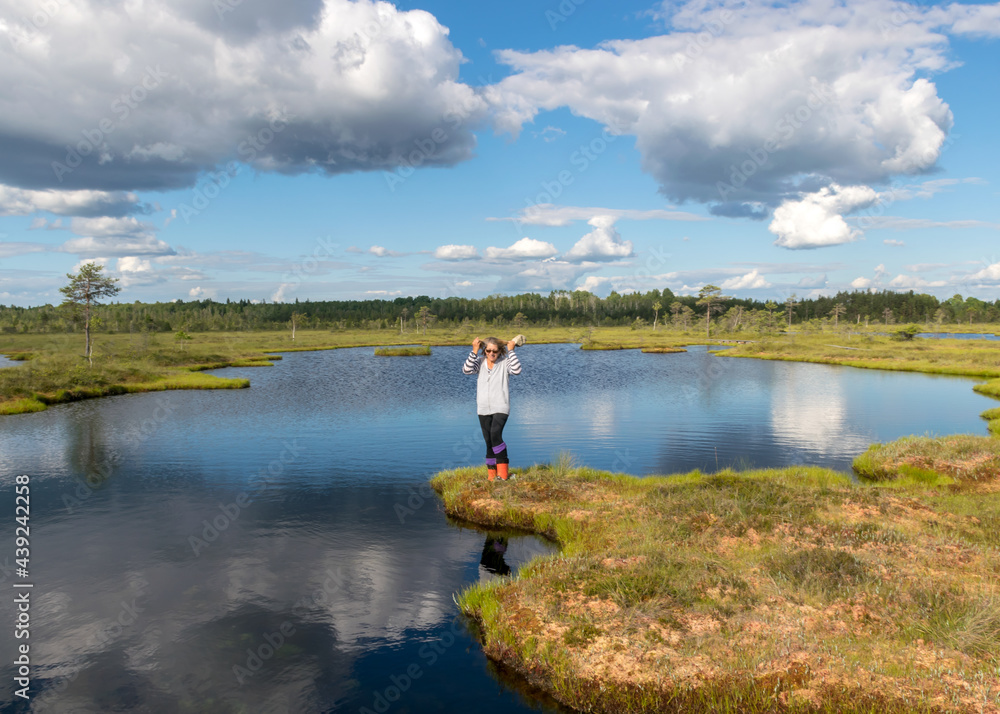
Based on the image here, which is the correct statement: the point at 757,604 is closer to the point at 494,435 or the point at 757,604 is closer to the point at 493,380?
the point at 494,435

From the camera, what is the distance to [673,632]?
9250mm

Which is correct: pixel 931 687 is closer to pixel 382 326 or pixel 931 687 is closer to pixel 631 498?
pixel 631 498

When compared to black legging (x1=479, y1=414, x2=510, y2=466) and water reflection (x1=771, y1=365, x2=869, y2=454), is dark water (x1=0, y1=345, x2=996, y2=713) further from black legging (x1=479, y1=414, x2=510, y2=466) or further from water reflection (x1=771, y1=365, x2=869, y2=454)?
black legging (x1=479, y1=414, x2=510, y2=466)

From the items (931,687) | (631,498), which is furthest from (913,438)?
(931,687)

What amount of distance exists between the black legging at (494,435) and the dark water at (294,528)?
247 centimetres

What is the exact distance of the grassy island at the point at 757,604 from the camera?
8094 mm

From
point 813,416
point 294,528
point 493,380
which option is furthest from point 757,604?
point 813,416

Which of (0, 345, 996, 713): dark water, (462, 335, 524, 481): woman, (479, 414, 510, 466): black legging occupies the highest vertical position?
(462, 335, 524, 481): woman

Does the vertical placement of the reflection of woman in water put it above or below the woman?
below

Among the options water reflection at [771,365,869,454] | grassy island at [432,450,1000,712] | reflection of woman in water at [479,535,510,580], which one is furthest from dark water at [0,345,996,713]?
grassy island at [432,450,1000,712]

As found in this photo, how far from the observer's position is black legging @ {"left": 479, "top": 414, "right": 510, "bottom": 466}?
16.6 m

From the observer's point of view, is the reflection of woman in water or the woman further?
the woman

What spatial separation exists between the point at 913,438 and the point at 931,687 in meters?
21.0

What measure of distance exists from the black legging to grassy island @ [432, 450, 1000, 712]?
2223 mm
